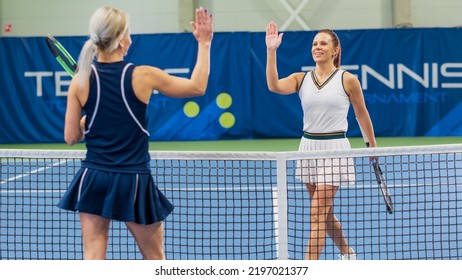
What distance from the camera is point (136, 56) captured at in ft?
42.2

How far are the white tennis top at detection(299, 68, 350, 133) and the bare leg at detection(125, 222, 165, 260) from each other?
1457mm

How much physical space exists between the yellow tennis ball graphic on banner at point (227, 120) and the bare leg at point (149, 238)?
32.6 feet

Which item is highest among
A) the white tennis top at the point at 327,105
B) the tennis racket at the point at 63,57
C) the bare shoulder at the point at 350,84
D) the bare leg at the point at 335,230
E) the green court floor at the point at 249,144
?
the tennis racket at the point at 63,57

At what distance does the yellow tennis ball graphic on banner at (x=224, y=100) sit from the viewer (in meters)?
12.9

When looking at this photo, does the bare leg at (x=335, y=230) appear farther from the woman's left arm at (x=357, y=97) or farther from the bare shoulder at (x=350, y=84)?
the bare shoulder at (x=350, y=84)

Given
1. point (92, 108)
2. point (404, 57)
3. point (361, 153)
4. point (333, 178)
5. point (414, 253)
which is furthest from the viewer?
point (404, 57)

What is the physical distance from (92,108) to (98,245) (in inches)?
21.7

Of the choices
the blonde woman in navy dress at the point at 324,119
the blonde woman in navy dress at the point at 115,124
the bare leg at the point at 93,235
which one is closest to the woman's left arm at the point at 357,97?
the blonde woman in navy dress at the point at 324,119

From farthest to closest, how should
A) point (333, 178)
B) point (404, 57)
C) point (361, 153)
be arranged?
point (404, 57) → point (333, 178) → point (361, 153)

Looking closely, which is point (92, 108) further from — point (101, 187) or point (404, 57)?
point (404, 57)

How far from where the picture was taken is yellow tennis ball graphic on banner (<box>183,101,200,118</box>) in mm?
12845

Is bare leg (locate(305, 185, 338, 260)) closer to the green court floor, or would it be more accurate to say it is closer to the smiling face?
the smiling face

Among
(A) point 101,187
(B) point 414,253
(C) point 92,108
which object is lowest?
(B) point 414,253
